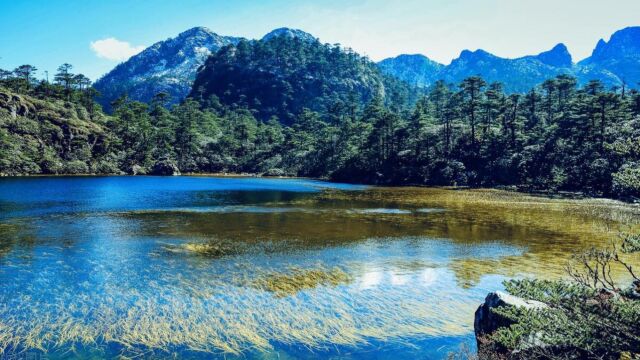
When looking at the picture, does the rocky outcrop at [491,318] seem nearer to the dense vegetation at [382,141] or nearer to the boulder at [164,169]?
the dense vegetation at [382,141]

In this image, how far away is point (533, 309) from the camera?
39.3 ft

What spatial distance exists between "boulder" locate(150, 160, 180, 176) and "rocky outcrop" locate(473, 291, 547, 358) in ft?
469

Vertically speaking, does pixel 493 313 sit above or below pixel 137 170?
below

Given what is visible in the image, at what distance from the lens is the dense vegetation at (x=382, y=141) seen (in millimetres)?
87312

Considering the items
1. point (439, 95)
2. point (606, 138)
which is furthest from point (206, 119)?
point (606, 138)

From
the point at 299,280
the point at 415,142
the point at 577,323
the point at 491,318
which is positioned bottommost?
the point at 299,280

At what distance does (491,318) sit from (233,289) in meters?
11.8

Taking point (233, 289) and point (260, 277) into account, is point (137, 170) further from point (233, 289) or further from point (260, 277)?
point (233, 289)

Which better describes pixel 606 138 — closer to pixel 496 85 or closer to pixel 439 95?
pixel 496 85

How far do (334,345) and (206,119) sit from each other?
632 ft

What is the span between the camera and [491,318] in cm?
1397

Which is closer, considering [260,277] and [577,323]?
[577,323]

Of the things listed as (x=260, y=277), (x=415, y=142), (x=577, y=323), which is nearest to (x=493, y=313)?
(x=577, y=323)

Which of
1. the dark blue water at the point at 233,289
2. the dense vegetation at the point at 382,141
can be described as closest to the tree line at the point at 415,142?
Result: the dense vegetation at the point at 382,141
